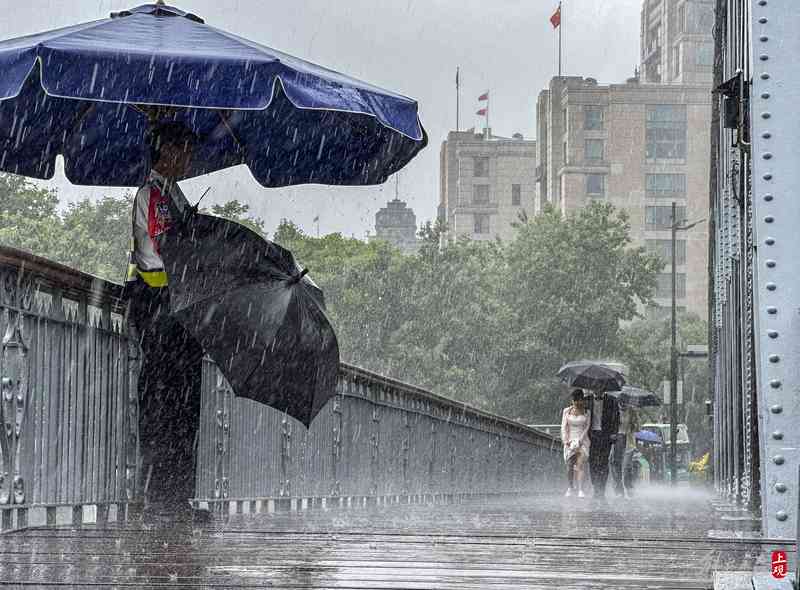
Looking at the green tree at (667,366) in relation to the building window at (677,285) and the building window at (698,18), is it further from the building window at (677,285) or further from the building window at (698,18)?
the building window at (698,18)

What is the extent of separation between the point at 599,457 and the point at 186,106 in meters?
15.5

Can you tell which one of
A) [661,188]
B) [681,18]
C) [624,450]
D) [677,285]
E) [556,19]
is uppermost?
[681,18]

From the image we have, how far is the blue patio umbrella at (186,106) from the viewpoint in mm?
7605

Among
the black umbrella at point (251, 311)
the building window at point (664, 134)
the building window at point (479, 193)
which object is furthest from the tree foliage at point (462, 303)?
the building window at point (479, 193)

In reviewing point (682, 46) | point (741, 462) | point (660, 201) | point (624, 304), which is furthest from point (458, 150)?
point (741, 462)

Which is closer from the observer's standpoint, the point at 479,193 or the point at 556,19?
the point at 556,19

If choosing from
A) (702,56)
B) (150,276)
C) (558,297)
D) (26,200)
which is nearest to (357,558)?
(150,276)

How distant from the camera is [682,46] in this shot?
156 meters

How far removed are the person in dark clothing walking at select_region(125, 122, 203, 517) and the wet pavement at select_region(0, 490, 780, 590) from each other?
918 millimetres

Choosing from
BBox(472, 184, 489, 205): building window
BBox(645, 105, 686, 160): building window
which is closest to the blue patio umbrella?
BBox(645, 105, 686, 160): building window

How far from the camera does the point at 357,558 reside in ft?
18.8

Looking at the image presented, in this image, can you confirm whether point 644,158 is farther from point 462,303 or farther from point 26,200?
point 26,200

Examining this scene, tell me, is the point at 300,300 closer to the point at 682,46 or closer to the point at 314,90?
the point at 314,90

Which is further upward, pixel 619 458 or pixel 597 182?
pixel 597 182
